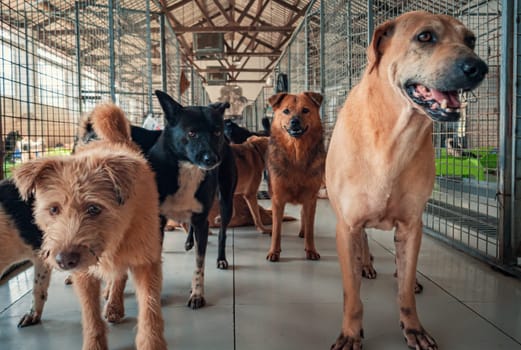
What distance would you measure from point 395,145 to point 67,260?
52.3 inches

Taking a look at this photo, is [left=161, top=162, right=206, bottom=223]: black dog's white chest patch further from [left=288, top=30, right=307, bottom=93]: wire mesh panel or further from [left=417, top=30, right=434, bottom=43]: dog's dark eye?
[left=288, top=30, right=307, bottom=93]: wire mesh panel

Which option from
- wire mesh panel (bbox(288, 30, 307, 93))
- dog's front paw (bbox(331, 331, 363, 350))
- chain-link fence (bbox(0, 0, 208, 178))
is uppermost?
wire mesh panel (bbox(288, 30, 307, 93))

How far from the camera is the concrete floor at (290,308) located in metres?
1.87

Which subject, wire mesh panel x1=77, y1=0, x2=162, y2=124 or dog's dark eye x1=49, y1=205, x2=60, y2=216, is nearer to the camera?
dog's dark eye x1=49, y1=205, x2=60, y2=216

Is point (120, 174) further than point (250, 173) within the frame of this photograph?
No

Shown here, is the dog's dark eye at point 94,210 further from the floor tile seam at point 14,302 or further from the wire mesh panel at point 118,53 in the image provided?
the wire mesh panel at point 118,53

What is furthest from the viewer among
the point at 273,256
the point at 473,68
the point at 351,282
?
the point at 273,256

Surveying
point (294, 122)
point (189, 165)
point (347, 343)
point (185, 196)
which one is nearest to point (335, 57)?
point (294, 122)

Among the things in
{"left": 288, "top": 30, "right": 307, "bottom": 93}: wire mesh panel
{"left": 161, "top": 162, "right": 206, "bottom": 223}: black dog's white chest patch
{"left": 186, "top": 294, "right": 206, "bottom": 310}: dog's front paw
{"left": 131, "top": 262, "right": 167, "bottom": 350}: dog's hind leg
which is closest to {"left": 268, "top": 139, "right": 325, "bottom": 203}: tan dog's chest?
{"left": 161, "top": 162, "right": 206, "bottom": 223}: black dog's white chest patch

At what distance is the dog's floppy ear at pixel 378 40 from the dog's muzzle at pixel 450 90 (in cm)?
25

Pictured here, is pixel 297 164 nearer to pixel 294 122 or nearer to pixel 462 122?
pixel 294 122

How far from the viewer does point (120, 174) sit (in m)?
1.52

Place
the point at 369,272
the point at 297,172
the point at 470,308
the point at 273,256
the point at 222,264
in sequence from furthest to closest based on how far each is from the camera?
1. the point at 297,172
2. the point at 273,256
3. the point at 222,264
4. the point at 369,272
5. the point at 470,308

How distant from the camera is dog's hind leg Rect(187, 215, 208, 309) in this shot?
2.32m
